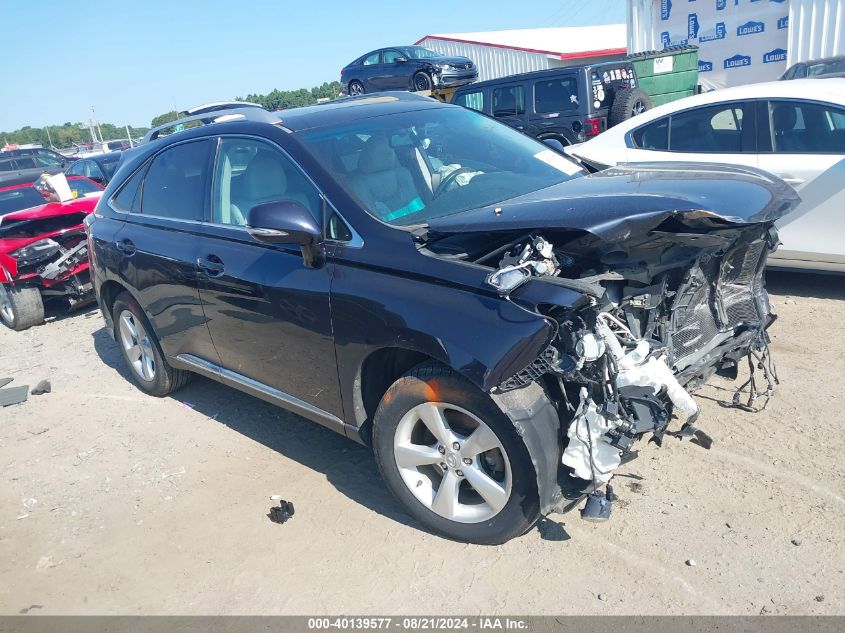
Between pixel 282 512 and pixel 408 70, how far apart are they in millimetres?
18422

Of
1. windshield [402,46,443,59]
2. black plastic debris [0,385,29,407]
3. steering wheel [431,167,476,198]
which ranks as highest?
windshield [402,46,443,59]

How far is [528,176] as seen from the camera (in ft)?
13.1

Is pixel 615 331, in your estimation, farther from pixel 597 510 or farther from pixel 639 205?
pixel 597 510

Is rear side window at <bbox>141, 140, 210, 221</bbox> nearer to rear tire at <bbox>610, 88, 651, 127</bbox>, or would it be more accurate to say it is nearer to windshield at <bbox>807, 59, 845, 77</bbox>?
rear tire at <bbox>610, 88, 651, 127</bbox>

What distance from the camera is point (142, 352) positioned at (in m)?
5.44

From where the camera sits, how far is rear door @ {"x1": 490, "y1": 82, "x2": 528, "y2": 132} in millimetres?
12789

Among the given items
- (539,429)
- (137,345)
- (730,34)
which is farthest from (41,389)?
(730,34)

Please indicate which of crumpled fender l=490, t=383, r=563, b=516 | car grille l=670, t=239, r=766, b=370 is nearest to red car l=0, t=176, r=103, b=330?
crumpled fender l=490, t=383, r=563, b=516

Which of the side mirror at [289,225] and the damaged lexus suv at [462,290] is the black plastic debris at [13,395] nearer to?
the damaged lexus suv at [462,290]

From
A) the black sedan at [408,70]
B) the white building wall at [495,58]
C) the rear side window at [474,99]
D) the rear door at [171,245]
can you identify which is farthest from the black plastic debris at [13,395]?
the white building wall at [495,58]

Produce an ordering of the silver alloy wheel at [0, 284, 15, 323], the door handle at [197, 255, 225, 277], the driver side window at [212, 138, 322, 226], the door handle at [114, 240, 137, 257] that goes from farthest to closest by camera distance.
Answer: the silver alloy wheel at [0, 284, 15, 323]
the door handle at [114, 240, 137, 257]
the door handle at [197, 255, 225, 277]
the driver side window at [212, 138, 322, 226]

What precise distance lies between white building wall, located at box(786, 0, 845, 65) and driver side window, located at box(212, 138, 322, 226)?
1847 cm

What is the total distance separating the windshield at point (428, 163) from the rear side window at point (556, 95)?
27.4ft

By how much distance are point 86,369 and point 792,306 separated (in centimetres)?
608
